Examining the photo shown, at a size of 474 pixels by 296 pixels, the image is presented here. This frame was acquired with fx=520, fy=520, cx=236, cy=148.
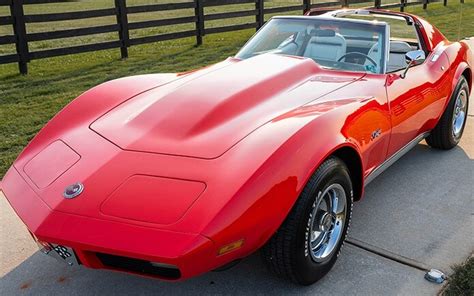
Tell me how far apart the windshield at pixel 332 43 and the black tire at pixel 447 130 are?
1098 millimetres

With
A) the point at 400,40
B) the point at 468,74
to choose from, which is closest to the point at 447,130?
the point at 468,74

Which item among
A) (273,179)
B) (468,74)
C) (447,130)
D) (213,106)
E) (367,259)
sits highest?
(213,106)

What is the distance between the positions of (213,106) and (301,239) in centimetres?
99

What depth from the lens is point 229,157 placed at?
102 inches

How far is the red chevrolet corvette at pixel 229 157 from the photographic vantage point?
2.31m

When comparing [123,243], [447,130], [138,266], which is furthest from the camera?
[447,130]

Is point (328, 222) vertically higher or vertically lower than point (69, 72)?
higher

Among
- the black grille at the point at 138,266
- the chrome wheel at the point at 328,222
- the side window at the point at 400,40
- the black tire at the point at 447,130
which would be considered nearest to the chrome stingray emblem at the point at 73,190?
the black grille at the point at 138,266

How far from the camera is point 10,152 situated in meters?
5.08

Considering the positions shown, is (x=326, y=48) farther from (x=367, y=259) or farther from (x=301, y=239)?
(x=301, y=239)

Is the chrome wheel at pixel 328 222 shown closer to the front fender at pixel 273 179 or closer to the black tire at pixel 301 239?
the black tire at pixel 301 239

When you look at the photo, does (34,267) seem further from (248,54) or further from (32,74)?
(32,74)

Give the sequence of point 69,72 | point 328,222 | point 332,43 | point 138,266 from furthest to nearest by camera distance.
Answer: point 69,72 < point 332,43 < point 328,222 < point 138,266

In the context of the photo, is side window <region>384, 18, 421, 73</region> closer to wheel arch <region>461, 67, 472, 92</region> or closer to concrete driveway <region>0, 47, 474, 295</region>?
wheel arch <region>461, 67, 472, 92</region>
